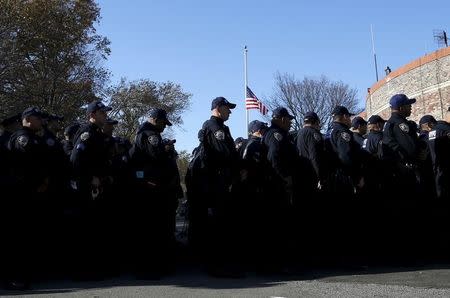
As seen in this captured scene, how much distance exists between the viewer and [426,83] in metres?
24.0

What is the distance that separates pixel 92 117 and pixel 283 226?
2.98 meters

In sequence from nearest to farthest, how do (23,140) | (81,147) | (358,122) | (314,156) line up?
(23,140)
(81,147)
(314,156)
(358,122)

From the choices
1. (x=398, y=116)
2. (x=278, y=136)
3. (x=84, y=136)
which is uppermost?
(x=398, y=116)

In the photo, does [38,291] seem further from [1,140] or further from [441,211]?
[441,211]

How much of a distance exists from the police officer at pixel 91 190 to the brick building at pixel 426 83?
1842 centimetres

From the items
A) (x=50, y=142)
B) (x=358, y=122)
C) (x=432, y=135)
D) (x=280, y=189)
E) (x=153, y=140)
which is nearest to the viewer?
(x=50, y=142)

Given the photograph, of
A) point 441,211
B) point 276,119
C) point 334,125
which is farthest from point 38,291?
point 441,211

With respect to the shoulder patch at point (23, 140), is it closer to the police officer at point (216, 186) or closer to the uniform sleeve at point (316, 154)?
the police officer at point (216, 186)

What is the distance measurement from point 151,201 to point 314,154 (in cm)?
235

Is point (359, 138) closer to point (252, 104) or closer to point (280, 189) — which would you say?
point (280, 189)

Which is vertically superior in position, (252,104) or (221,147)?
(252,104)

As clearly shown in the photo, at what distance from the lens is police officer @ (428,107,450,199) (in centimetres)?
779

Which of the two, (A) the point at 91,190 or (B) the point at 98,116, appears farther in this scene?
(B) the point at 98,116

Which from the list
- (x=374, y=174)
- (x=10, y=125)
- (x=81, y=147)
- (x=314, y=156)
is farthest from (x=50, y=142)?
(x=374, y=174)
